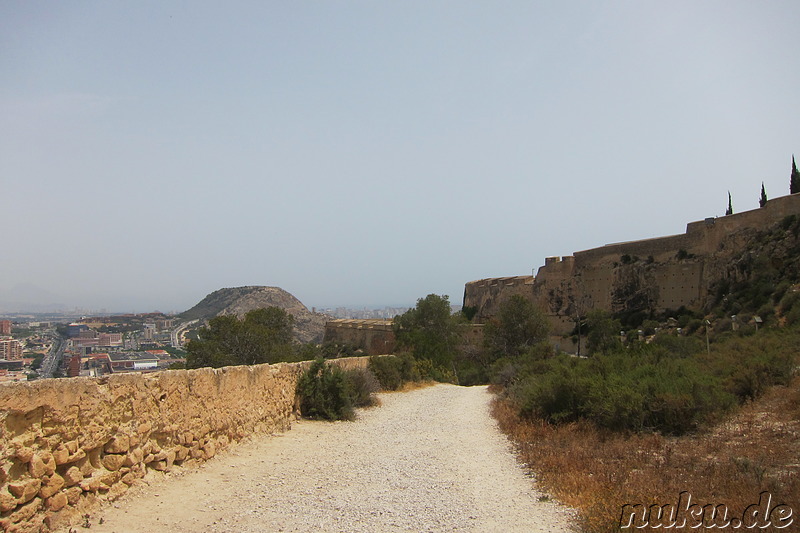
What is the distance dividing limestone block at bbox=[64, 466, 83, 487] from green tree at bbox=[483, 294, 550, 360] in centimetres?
2561

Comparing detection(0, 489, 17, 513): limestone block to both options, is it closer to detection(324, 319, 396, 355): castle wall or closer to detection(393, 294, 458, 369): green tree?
detection(393, 294, 458, 369): green tree

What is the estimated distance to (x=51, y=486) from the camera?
438 cm

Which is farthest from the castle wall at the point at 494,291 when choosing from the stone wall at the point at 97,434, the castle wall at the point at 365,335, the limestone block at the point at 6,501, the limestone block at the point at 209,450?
the limestone block at the point at 6,501

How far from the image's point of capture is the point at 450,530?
182 inches

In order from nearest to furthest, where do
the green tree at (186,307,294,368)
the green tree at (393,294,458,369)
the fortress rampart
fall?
the green tree at (186,307,294,368)
the green tree at (393,294,458,369)
the fortress rampart

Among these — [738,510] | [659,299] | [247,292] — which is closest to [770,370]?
[738,510]

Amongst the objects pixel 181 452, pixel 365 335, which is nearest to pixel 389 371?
pixel 181 452

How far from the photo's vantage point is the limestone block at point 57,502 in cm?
432

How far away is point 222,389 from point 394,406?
6710 millimetres

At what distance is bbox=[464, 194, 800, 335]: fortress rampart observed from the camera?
30.4 metres

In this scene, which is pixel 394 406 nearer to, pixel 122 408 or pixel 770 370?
pixel 770 370

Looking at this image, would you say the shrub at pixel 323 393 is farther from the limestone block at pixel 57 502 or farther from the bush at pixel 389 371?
the limestone block at pixel 57 502

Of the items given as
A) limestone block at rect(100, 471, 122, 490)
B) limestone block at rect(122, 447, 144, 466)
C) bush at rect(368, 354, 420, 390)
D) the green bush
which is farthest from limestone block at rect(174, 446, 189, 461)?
bush at rect(368, 354, 420, 390)

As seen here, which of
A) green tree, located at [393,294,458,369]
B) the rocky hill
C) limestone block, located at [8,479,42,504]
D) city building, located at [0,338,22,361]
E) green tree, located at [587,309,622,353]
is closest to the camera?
limestone block, located at [8,479,42,504]
